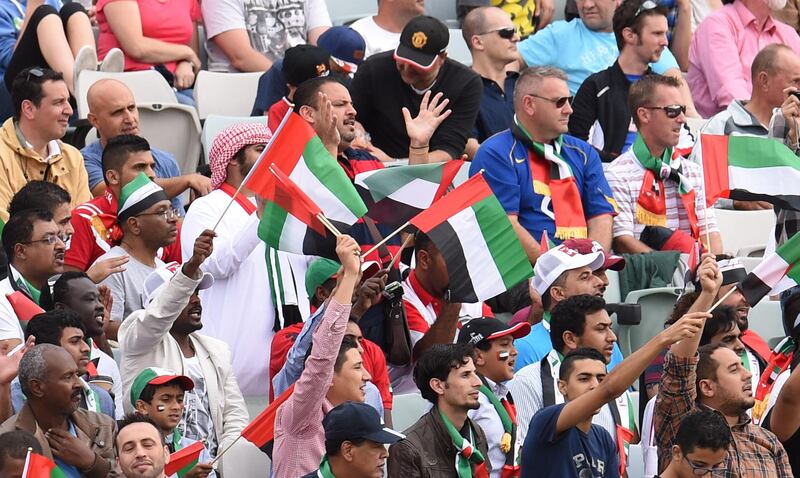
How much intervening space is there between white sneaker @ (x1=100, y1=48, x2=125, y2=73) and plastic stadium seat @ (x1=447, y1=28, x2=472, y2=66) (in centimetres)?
267

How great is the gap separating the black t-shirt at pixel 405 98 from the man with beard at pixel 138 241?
216cm

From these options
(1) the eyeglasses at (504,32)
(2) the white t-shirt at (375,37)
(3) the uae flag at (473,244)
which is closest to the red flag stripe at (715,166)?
(3) the uae flag at (473,244)

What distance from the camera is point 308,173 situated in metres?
8.09

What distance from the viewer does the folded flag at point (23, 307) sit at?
25.3 feet

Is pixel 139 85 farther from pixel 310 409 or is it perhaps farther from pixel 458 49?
pixel 310 409

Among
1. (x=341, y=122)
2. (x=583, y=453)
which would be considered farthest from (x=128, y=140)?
(x=583, y=453)

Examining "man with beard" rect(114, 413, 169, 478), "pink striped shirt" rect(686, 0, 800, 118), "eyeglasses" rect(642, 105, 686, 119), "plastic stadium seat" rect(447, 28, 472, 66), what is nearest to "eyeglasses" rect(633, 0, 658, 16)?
"pink striped shirt" rect(686, 0, 800, 118)

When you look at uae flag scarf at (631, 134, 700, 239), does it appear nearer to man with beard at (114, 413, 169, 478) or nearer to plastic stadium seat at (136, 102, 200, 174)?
plastic stadium seat at (136, 102, 200, 174)

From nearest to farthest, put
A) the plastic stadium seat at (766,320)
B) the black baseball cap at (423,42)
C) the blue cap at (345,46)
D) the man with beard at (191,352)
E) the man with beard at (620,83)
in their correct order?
the man with beard at (191,352), the plastic stadium seat at (766,320), the black baseball cap at (423,42), the blue cap at (345,46), the man with beard at (620,83)

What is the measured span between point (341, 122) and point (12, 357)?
271 cm

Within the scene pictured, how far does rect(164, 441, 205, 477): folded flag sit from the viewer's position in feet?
23.5

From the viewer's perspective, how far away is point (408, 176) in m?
8.51

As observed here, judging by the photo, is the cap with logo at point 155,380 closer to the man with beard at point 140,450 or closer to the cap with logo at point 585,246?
the man with beard at point 140,450

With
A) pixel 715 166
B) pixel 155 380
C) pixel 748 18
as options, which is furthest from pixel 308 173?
pixel 748 18
